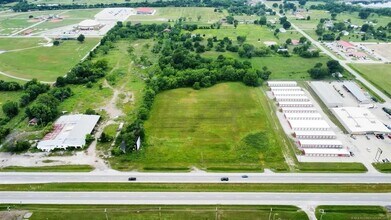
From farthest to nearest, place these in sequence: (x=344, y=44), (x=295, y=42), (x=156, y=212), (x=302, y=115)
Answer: (x=295, y=42)
(x=344, y=44)
(x=302, y=115)
(x=156, y=212)

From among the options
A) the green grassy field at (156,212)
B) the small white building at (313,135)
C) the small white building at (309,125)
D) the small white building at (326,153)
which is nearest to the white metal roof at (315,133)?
the small white building at (313,135)

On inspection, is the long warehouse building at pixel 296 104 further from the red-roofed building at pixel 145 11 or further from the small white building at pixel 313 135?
the red-roofed building at pixel 145 11

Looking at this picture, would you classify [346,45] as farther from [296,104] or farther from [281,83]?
[296,104]

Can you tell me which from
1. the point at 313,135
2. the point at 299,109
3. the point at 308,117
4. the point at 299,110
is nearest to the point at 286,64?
the point at 299,109

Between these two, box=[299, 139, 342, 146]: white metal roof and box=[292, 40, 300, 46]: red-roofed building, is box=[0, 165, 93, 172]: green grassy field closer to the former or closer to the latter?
box=[299, 139, 342, 146]: white metal roof

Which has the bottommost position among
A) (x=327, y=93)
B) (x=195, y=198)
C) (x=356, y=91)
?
(x=195, y=198)
